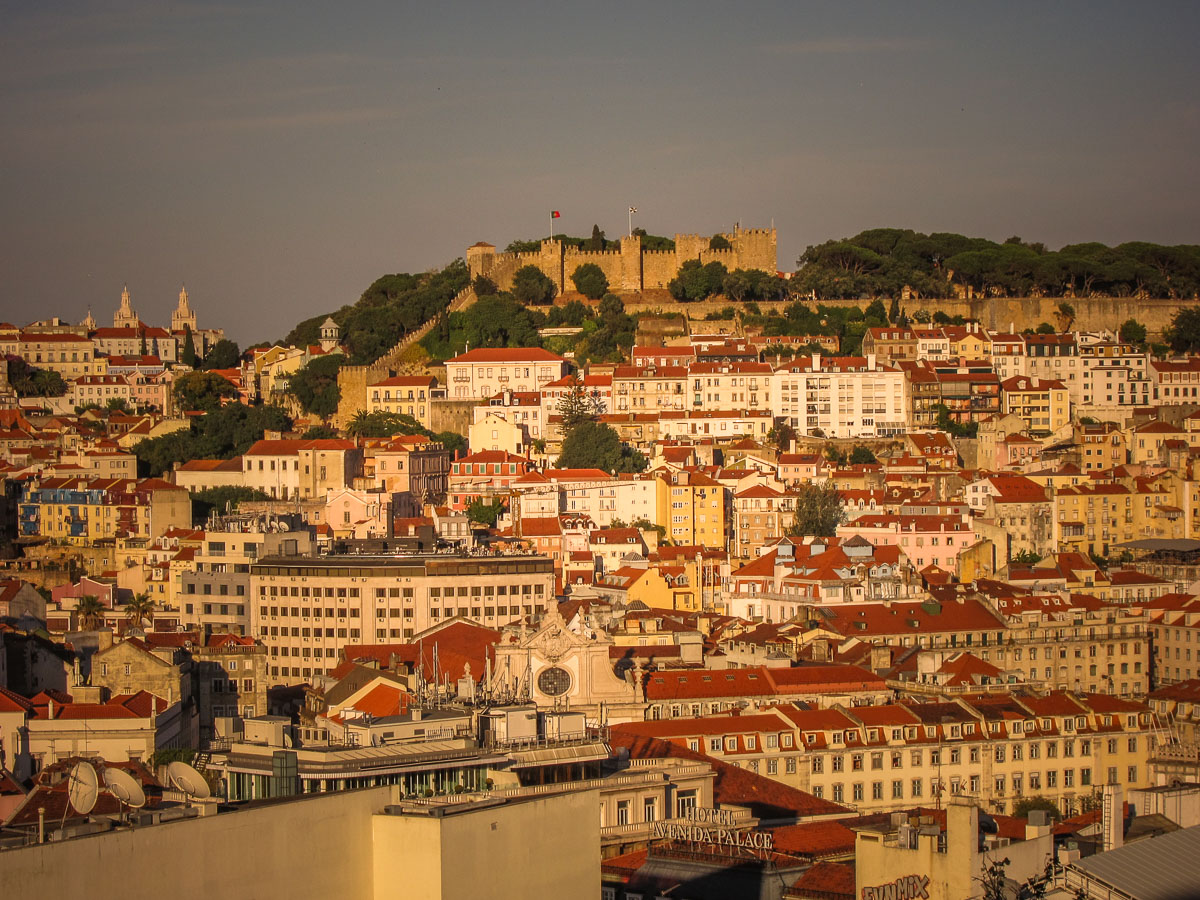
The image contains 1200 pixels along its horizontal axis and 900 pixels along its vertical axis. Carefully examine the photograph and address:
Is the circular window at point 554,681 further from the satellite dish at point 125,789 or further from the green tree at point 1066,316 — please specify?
the green tree at point 1066,316

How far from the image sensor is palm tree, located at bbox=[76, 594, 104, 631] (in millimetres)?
55062

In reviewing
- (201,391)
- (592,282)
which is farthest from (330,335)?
(592,282)

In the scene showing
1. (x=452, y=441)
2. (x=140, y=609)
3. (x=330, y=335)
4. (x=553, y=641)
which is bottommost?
(x=140, y=609)

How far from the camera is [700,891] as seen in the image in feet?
67.5

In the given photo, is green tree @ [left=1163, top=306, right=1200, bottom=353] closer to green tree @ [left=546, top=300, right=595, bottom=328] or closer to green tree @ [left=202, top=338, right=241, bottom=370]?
green tree @ [left=546, top=300, right=595, bottom=328]

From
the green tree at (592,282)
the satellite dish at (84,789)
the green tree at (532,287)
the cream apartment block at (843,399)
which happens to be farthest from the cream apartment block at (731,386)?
the satellite dish at (84,789)

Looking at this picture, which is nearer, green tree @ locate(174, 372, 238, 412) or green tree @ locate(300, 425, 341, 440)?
green tree @ locate(300, 425, 341, 440)

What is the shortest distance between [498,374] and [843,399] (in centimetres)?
1370

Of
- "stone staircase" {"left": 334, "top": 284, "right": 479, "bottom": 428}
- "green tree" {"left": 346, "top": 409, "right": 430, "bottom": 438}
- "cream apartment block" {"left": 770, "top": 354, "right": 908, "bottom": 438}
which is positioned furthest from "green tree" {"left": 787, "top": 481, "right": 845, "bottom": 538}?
"stone staircase" {"left": 334, "top": 284, "right": 479, "bottom": 428}

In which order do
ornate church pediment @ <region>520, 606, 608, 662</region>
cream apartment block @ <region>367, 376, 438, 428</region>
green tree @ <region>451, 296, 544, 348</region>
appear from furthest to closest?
green tree @ <region>451, 296, 544, 348</region> → cream apartment block @ <region>367, 376, 438, 428</region> → ornate church pediment @ <region>520, 606, 608, 662</region>

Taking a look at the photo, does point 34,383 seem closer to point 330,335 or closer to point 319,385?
point 330,335

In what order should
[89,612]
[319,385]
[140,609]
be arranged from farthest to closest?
[319,385] < [89,612] < [140,609]

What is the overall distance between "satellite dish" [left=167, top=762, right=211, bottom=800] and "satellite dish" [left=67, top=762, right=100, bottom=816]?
70cm

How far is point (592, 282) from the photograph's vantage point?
90.6 m
